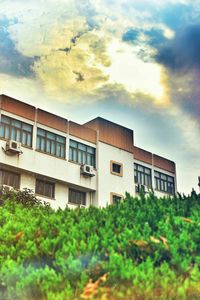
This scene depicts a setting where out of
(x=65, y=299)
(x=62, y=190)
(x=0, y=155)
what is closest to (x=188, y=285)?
(x=65, y=299)

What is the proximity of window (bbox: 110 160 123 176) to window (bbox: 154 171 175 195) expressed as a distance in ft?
12.1

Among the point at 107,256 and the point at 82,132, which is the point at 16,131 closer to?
the point at 82,132

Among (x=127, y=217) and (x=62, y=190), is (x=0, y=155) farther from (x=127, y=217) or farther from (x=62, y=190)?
(x=127, y=217)

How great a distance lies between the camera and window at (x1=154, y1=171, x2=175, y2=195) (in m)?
29.0

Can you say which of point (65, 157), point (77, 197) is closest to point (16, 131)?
point (65, 157)

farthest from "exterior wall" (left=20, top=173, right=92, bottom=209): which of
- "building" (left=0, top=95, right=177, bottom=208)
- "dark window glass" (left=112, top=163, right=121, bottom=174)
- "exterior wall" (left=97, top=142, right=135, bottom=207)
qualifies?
"dark window glass" (left=112, top=163, right=121, bottom=174)

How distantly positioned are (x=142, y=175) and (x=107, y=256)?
24.3m

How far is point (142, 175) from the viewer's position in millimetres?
28172

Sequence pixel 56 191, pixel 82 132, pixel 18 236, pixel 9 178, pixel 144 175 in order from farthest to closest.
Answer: pixel 144 175 < pixel 82 132 < pixel 56 191 < pixel 9 178 < pixel 18 236

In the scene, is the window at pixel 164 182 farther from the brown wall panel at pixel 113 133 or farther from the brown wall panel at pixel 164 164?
the brown wall panel at pixel 113 133

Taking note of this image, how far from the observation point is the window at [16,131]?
817 inches

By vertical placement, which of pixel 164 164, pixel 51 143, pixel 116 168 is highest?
pixel 164 164

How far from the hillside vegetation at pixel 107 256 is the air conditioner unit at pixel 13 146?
15105 mm

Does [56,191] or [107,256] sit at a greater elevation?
[56,191]
